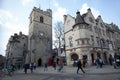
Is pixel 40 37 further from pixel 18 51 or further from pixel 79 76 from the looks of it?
pixel 79 76

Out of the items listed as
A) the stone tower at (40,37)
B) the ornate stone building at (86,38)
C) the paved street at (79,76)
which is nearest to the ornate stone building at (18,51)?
the stone tower at (40,37)

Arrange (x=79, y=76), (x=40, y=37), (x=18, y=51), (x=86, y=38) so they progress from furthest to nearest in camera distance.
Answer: (x=18, y=51), (x=40, y=37), (x=86, y=38), (x=79, y=76)

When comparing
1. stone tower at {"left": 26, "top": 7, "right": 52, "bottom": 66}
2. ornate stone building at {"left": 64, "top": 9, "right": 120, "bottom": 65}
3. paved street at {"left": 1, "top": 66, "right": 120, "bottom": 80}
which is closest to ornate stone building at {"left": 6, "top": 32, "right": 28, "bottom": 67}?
stone tower at {"left": 26, "top": 7, "right": 52, "bottom": 66}

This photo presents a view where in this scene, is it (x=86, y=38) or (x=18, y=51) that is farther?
(x=18, y=51)

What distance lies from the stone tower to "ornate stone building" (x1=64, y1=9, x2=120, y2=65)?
1238cm

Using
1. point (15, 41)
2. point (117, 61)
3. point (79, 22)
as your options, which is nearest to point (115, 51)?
point (79, 22)

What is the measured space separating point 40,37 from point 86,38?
2012cm

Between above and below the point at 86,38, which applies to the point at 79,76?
below

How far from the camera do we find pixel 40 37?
1751 inches

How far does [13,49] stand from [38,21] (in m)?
16.4

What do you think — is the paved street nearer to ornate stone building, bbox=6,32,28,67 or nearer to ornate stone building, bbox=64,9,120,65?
ornate stone building, bbox=64,9,120,65

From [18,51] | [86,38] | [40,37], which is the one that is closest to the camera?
[86,38]

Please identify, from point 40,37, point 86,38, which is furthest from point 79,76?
point 40,37

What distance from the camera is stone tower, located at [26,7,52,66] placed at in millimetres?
42000
